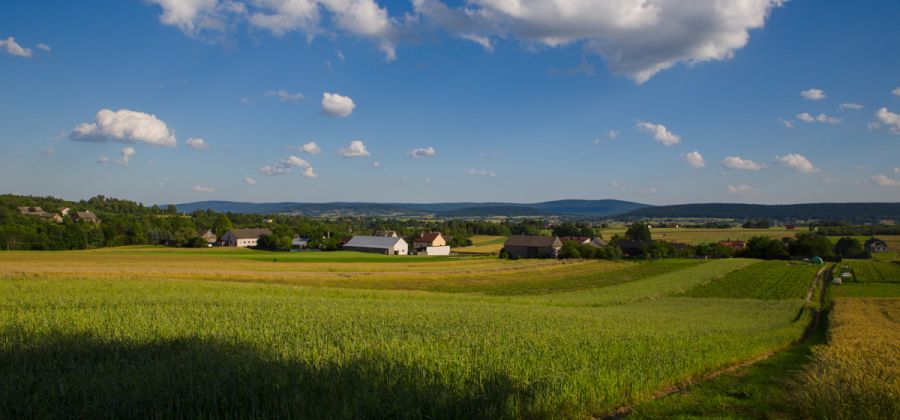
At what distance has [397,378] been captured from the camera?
7.75 metres

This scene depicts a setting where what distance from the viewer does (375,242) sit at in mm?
116625

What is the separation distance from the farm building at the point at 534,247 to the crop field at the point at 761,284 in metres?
37.4

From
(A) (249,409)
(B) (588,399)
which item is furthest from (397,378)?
(B) (588,399)

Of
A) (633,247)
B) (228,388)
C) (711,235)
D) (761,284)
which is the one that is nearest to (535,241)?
(633,247)

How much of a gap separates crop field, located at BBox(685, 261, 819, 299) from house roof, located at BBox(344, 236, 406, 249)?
70.2 m

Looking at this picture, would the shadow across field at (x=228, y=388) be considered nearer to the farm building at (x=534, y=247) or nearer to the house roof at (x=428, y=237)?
the farm building at (x=534, y=247)

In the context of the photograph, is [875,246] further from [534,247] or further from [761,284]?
[761,284]

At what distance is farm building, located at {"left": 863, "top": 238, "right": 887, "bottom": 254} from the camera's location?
108938 millimetres

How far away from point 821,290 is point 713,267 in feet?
80.3

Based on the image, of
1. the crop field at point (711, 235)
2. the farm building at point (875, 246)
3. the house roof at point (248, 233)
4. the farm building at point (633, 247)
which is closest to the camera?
the farm building at point (633, 247)

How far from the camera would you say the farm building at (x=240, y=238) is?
407ft

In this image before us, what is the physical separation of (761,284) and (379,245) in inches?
3111

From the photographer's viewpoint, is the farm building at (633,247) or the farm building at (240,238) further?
the farm building at (240,238)

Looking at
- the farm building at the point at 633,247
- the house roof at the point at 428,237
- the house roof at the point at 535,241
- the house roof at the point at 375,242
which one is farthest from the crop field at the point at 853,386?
the house roof at the point at 428,237
